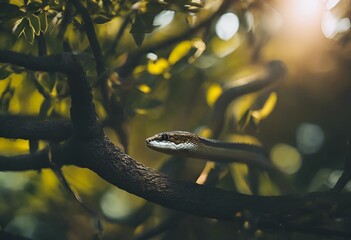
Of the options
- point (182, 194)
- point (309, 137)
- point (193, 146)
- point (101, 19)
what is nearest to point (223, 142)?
point (193, 146)

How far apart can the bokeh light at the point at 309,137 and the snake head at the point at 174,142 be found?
1.93 m

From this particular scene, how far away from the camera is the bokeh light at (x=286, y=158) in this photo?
5.04m

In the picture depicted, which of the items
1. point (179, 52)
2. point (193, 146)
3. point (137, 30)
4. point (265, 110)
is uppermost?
point (137, 30)

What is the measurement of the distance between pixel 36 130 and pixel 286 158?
2.68m

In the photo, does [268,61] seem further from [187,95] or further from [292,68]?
[187,95]

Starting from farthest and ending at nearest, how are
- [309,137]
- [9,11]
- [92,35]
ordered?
[309,137] → [92,35] → [9,11]

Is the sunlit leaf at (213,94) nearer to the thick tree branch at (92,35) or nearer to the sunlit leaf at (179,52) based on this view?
the sunlit leaf at (179,52)

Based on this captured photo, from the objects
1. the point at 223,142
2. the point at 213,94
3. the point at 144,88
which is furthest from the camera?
the point at 213,94

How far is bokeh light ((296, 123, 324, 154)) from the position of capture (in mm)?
5160

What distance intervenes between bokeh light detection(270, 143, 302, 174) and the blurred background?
0.04 feet

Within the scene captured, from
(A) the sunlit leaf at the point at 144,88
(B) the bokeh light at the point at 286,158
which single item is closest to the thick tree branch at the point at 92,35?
(A) the sunlit leaf at the point at 144,88

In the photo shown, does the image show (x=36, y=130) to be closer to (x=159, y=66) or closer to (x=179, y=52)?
(x=159, y=66)

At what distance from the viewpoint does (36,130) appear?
3.17m

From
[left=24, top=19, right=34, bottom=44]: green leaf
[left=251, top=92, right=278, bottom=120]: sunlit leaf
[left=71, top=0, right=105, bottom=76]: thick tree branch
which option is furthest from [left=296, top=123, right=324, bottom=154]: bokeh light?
[left=24, top=19, right=34, bottom=44]: green leaf
